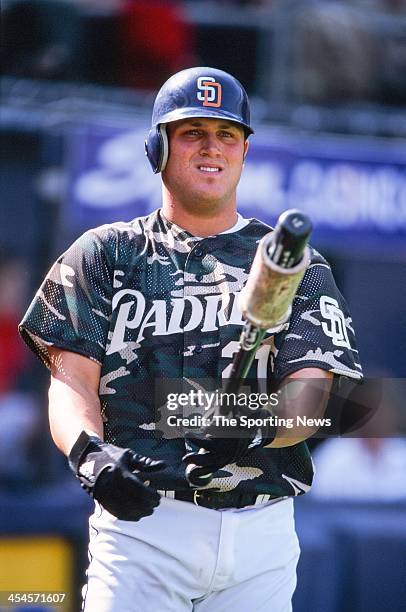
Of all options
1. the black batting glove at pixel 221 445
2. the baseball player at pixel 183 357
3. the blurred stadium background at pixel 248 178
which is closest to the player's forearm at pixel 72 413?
the baseball player at pixel 183 357

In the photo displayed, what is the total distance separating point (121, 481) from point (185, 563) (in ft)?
1.35

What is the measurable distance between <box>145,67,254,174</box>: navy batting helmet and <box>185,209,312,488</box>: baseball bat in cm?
70

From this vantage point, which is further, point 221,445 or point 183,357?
point 183,357

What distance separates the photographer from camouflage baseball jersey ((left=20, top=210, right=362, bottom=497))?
324cm

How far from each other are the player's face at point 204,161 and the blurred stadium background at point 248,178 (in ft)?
7.75

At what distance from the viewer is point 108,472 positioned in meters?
2.89

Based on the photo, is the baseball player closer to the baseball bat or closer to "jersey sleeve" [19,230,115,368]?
"jersey sleeve" [19,230,115,368]

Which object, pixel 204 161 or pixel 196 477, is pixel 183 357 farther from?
pixel 204 161

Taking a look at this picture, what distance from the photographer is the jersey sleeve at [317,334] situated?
323cm

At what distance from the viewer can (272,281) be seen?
107 inches

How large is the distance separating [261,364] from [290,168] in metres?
3.57
